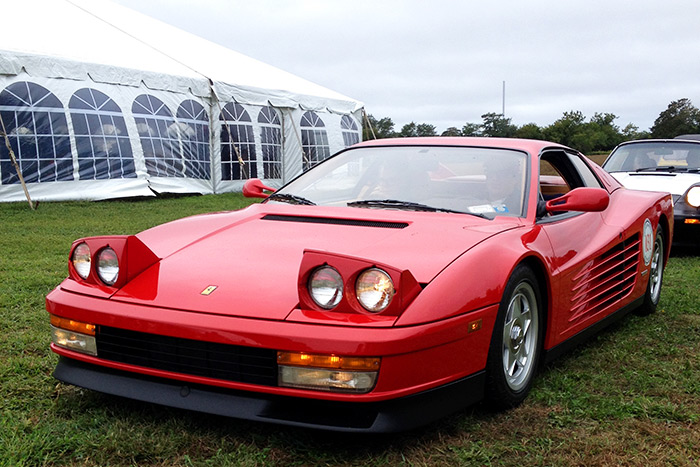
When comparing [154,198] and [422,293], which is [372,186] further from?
[154,198]

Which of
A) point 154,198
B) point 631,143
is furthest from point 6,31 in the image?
point 631,143

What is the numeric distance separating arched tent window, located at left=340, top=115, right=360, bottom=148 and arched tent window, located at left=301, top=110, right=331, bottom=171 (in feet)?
3.22

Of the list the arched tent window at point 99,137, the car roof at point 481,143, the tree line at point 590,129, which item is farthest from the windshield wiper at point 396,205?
the tree line at point 590,129

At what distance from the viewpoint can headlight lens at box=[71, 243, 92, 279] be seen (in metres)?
2.78

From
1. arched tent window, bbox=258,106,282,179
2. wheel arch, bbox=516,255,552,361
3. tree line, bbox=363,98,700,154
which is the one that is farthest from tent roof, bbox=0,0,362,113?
tree line, bbox=363,98,700,154

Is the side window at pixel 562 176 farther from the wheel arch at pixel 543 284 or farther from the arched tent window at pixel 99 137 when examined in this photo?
the arched tent window at pixel 99 137

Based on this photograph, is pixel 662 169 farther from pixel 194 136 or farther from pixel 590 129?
pixel 590 129

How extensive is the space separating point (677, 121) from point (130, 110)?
65.7 meters

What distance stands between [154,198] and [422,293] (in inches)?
466

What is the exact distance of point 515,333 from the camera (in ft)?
9.52

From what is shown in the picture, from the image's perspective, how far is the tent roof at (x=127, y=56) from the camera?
11.9 m

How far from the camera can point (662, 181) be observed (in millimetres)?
7609

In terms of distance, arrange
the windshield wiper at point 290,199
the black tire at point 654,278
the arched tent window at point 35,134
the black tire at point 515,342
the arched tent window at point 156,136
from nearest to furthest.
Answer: the black tire at point 515,342
the windshield wiper at point 290,199
the black tire at point 654,278
the arched tent window at point 35,134
the arched tent window at point 156,136

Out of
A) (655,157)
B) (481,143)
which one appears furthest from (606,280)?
(655,157)
